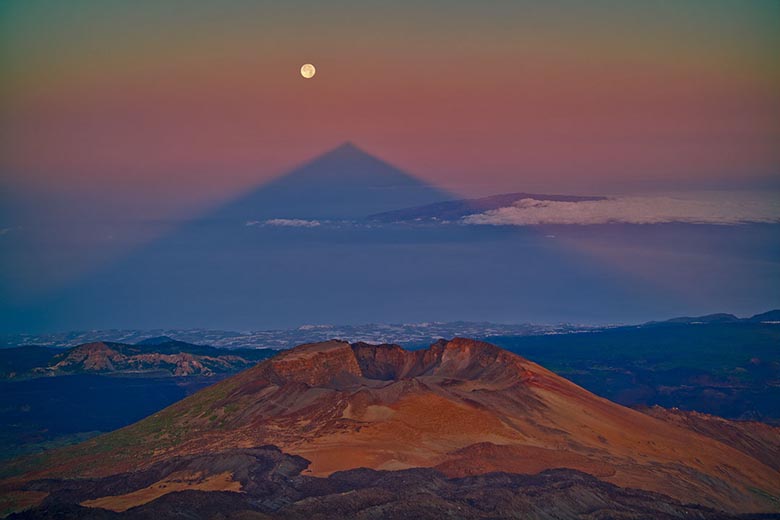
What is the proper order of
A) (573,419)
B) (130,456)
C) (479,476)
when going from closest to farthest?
1. (479,476)
2. (130,456)
3. (573,419)

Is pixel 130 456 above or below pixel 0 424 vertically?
above

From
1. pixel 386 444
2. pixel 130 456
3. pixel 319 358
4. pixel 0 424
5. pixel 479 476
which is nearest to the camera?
pixel 479 476

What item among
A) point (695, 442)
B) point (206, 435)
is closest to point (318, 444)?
point (206, 435)

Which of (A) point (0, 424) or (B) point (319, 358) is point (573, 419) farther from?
(A) point (0, 424)

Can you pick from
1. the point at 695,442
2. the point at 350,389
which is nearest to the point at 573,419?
the point at 695,442

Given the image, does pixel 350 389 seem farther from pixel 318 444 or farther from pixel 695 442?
pixel 695 442

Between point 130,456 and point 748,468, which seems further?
point 748,468
